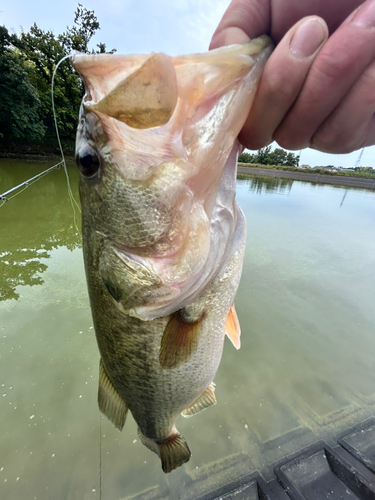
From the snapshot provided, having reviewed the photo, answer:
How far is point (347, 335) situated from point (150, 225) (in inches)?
134

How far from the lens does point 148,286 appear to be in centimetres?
82

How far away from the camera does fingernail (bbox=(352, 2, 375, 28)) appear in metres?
0.55

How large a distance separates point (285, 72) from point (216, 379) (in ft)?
8.40

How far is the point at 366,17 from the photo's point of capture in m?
0.55

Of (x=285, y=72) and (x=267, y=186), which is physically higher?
(x=285, y=72)

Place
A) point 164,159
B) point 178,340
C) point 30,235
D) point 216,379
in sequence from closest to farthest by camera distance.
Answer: point 164,159 → point 178,340 → point 216,379 → point 30,235

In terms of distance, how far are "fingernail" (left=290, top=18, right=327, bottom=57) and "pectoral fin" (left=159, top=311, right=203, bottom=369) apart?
89cm

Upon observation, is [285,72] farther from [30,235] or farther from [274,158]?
[274,158]

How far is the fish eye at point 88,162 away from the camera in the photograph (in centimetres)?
76

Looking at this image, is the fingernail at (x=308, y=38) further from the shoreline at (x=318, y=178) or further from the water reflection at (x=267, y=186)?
the shoreline at (x=318, y=178)

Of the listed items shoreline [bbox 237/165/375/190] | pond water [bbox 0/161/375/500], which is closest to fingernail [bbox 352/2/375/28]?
pond water [bbox 0/161/375/500]

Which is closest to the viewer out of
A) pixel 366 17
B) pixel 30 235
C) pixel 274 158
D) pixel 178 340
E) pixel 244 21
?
pixel 366 17

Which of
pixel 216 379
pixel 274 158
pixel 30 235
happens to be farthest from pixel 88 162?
pixel 274 158

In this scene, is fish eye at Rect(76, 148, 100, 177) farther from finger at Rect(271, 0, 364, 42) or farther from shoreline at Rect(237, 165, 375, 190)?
shoreline at Rect(237, 165, 375, 190)
